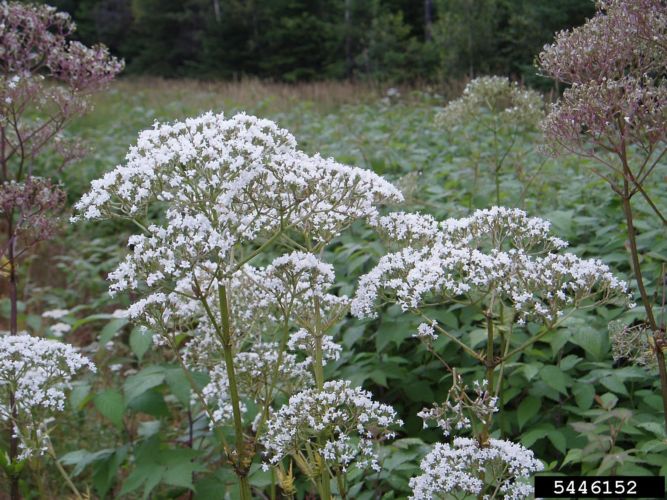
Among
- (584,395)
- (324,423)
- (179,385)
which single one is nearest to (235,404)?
(324,423)

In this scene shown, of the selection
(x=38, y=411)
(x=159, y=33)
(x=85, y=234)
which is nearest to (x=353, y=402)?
Answer: (x=38, y=411)

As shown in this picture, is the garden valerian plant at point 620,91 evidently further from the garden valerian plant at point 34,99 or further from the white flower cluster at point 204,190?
the garden valerian plant at point 34,99

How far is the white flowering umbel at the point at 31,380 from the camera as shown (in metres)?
3.41

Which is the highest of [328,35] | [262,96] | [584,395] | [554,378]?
[328,35]

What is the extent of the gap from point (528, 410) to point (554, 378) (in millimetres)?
287

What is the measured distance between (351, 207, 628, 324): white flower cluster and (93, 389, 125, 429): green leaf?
1696 mm

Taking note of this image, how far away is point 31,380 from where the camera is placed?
3445 mm

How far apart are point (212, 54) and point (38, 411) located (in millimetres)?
37886

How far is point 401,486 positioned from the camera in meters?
3.49

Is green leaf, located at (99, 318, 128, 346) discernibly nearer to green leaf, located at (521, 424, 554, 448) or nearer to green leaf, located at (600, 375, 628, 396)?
green leaf, located at (521, 424, 554, 448)

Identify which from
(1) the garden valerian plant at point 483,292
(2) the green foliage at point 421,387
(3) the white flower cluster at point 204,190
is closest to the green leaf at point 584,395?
(2) the green foliage at point 421,387

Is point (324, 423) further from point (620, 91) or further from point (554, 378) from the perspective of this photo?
point (620, 91)

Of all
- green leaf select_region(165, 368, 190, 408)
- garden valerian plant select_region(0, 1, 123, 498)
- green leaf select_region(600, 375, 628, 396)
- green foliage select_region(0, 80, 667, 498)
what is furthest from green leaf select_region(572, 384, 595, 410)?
garden valerian plant select_region(0, 1, 123, 498)

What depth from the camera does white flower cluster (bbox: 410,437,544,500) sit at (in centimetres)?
276
